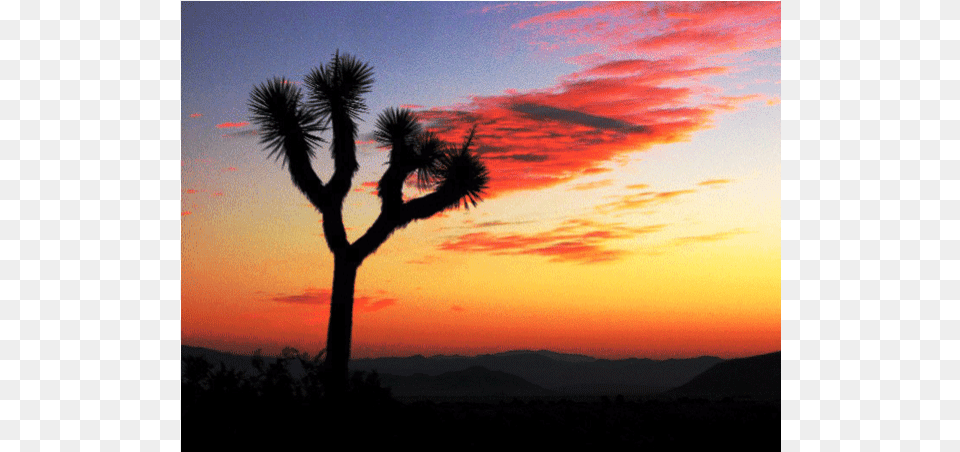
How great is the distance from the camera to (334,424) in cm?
1041

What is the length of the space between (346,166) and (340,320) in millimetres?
2868

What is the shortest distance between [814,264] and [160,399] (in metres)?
8.34

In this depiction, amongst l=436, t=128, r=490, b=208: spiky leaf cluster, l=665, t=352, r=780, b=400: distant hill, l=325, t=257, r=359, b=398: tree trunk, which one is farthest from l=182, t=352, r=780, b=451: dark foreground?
l=665, t=352, r=780, b=400: distant hill

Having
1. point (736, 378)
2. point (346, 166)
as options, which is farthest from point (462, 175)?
point (736, 378)

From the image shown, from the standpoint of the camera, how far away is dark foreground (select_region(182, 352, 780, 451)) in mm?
10211

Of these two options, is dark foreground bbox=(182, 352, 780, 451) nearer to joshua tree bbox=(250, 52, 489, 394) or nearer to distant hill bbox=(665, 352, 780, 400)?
joshua tree bbox=(250, 52, 489, 394)

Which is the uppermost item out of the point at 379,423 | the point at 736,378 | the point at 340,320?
the point at 340,320

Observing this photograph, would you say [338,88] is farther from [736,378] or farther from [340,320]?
[736,378]

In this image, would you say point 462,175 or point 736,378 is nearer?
point 462,175

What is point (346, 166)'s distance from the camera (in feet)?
46.2

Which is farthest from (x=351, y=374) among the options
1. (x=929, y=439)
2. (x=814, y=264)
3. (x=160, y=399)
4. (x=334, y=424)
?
(x=929, y=439)

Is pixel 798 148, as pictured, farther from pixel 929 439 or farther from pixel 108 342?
pixel 108 342

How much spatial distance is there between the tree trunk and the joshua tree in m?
0.02

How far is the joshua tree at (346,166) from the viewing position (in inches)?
539
